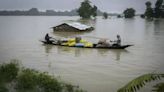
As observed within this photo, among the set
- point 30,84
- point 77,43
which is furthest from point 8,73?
point 77,43

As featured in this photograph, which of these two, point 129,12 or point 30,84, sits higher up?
point 30,84

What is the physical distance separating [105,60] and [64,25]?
1049 inches

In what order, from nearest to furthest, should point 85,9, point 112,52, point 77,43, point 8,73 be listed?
point 8,73, point 112,52, point 77,43, point 85,9

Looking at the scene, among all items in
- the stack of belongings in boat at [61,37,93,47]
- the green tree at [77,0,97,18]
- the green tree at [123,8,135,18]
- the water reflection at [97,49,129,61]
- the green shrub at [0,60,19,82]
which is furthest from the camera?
the green tree at [123,8,135,18]

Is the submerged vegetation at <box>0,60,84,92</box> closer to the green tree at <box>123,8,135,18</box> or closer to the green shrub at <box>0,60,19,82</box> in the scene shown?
the green shrub at <box>0,60,19,82</box>

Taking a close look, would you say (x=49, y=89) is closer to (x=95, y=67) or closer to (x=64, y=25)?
(x=95, y=67)

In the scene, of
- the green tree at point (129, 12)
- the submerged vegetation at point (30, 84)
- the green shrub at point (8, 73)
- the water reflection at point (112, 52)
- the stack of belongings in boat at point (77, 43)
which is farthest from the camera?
the green tree at point (129, 12)

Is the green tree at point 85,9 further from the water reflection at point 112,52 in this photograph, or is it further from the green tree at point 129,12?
the water reflection at point 112,52

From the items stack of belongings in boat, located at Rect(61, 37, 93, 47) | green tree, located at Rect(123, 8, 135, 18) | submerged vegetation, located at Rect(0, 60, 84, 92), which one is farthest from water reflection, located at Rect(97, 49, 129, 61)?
green tree, located at Rect(123, 8, 135, 18)

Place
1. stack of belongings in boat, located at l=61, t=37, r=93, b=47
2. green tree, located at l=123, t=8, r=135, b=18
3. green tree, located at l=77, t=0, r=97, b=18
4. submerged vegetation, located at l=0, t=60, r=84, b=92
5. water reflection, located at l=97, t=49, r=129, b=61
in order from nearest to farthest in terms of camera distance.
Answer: submerged vegetation, located at l=0, t=60, r=84, b=92
water reflection, located at l=97, t=49, r=129, b=61
stack of belongings in boat, located at l=61, t=37, r=93, b=47
green tree, located at l=77, t=0, r=97, b=18
green tree, located at l=123, t=8, r=135, b=18

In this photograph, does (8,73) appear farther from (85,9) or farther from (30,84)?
(85,9)

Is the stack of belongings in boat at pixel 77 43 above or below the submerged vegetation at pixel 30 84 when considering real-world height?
below

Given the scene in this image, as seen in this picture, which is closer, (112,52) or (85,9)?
(112,52)

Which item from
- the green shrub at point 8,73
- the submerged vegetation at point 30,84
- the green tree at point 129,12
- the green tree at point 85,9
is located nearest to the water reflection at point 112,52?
the green shrub at point 8,73
